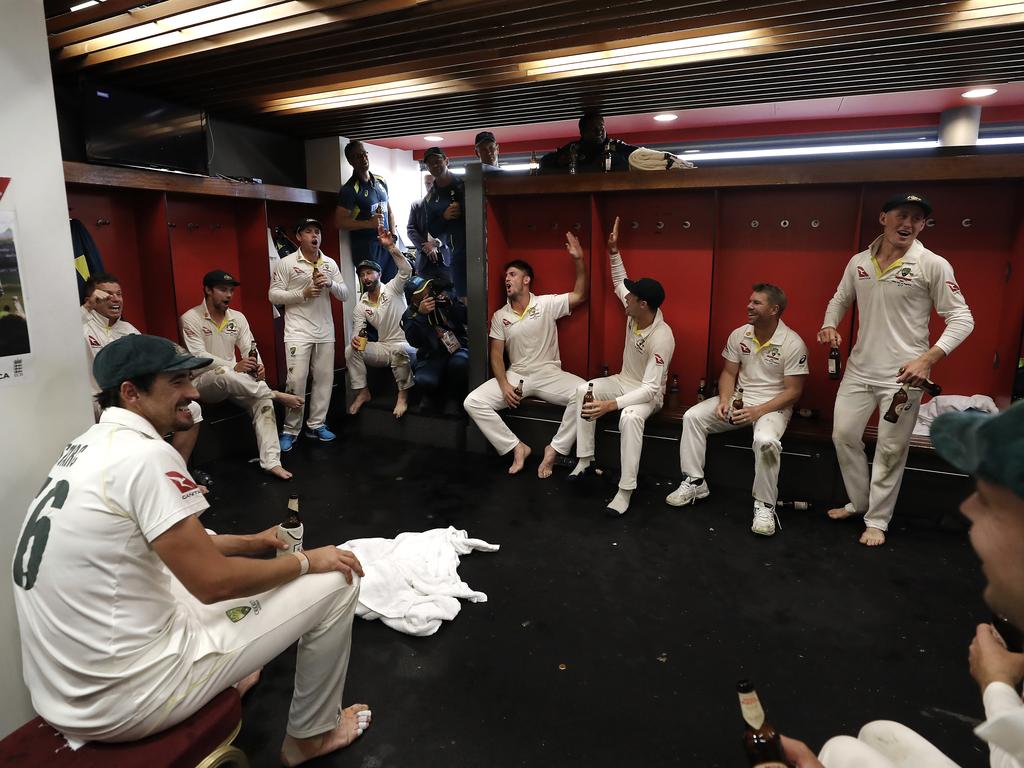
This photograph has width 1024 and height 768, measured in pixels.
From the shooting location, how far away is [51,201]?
1966 millimetres

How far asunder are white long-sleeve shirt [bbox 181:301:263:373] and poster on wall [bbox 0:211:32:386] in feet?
9.16

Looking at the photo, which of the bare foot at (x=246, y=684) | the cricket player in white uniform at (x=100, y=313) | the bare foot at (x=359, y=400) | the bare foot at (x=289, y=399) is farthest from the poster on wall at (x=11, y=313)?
the bare foot at (x=359, y=400)

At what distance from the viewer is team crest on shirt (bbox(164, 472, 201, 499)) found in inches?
62.6

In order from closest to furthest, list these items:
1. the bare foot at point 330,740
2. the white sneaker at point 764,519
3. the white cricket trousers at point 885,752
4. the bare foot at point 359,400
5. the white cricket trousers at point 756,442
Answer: the white cricket trousers at point 885,752
the bare foot at point 330,740
the white sneaker at point 764,519
the white cricket trousers at point 756,442
the bare foot at point 359,400

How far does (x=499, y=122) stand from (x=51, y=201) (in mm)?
5507

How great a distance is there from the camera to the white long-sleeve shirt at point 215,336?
Result: 4723 mm

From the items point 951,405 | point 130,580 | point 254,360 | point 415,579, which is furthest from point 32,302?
point 951,405

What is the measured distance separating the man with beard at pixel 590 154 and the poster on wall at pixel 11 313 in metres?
3.71

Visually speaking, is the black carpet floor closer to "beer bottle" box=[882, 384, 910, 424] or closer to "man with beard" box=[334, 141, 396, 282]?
"beer bottle" box=[882, 384, 910, 424]

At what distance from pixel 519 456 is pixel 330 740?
109 inches

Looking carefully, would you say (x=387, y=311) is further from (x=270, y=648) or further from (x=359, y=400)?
(x=270, y=648)

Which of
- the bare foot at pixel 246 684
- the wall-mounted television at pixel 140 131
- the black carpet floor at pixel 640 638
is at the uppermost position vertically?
the wall-mounted television at pixel 140 131

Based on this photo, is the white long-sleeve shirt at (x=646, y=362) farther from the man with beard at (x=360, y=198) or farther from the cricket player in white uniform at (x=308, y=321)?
the man with beard at (x=360, y=198)

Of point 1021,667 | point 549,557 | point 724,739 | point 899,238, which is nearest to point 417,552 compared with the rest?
point 549,557
